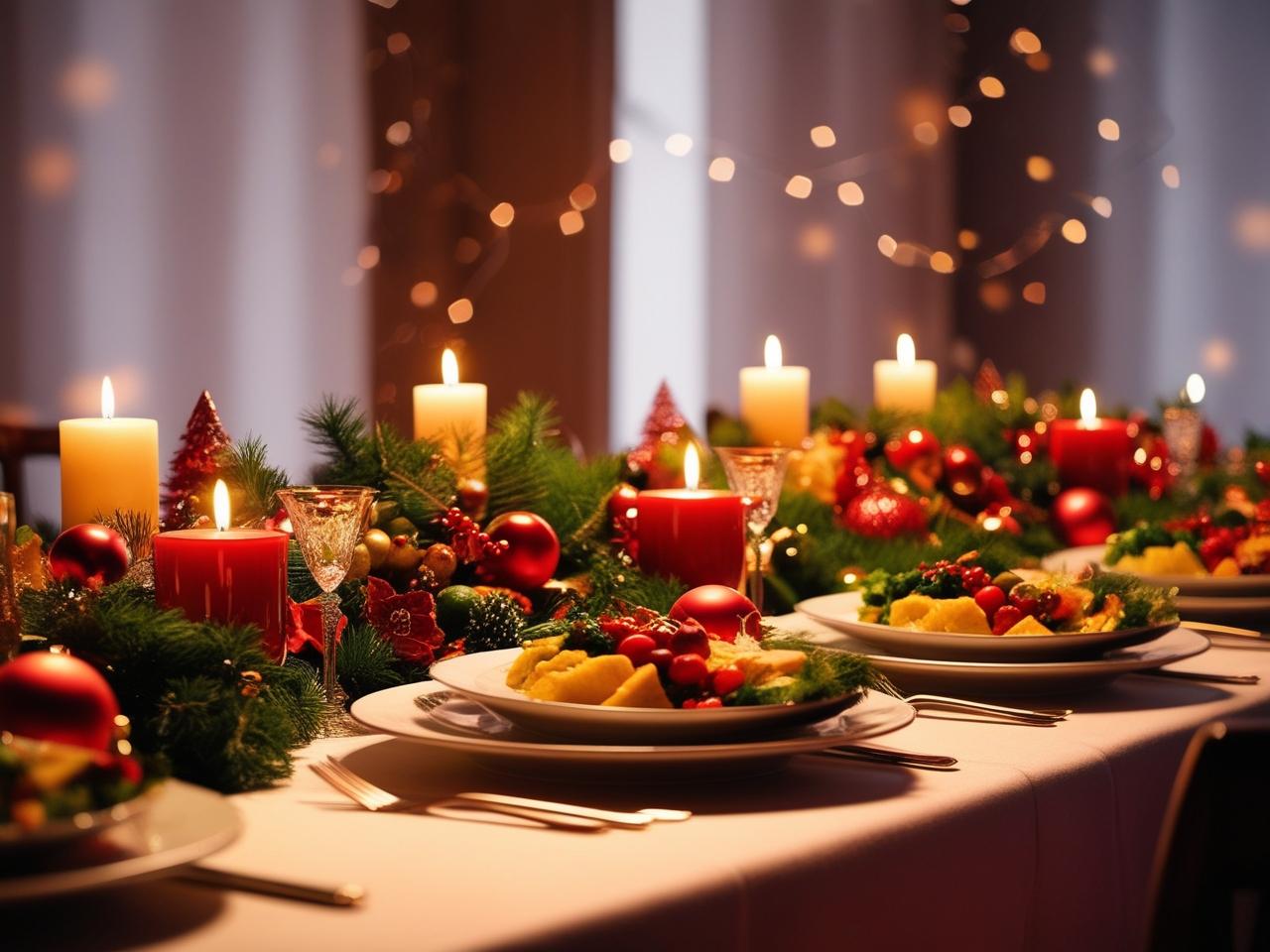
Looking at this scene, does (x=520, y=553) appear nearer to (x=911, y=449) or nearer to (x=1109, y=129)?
(x=911, y=449)

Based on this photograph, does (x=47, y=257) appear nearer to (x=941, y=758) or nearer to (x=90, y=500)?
(x=90, y=500)

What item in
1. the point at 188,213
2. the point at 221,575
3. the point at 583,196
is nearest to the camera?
the point at 221,575

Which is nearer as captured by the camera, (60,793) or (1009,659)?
(60,793)

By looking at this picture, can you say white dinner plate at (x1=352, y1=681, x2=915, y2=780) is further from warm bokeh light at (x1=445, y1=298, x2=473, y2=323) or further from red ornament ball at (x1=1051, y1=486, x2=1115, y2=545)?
warm bokeh light at (x1=445, y1=298, x2=473, y2=323)

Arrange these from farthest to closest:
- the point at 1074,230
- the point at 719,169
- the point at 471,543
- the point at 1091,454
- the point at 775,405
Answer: the point at 1074,230
the point at 719,169
the point at 1091,454
the point at 775,405
the point at 471,543

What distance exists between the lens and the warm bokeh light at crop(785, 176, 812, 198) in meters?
4.54

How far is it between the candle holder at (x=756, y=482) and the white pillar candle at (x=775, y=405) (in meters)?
0.51

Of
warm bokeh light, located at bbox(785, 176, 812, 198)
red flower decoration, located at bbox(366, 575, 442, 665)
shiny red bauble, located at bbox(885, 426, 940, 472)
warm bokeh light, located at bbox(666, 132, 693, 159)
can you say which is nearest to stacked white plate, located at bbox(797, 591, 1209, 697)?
red flower decoration, located at bbox(366, 575, 442, 665)

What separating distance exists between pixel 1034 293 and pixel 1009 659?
3.59 m

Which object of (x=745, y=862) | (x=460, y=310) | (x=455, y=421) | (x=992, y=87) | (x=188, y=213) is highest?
(x=992, y=87)

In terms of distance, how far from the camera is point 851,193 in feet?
15.3

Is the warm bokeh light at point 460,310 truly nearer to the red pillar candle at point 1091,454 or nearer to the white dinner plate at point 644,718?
the red pillar candle at point 1091,454

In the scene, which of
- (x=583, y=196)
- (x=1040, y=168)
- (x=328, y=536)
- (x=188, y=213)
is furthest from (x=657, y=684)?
(x=1040, y=168)

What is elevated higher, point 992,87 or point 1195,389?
point 992,87
